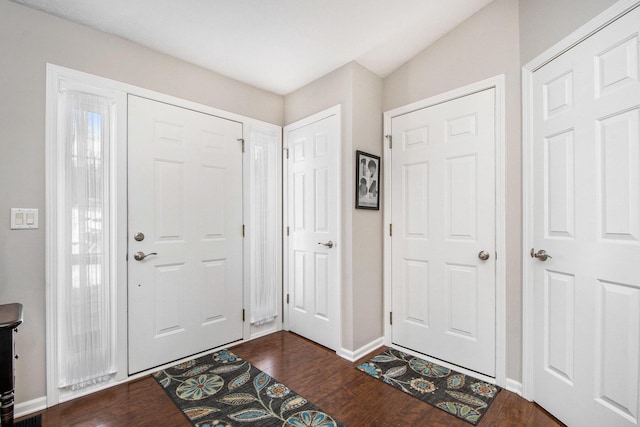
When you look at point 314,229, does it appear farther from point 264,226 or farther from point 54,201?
point 54,201

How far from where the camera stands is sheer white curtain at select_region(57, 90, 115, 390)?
6.26 feet

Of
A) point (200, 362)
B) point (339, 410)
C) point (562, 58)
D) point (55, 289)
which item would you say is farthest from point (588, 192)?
point (55, 289)

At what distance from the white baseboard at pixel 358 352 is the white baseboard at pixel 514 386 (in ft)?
3.33

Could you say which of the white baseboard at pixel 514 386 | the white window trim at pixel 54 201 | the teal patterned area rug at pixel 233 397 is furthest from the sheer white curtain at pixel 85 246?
the white baseboard at pixel 514 386

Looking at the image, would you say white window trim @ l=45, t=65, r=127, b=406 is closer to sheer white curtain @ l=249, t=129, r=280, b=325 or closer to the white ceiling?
the white ceiling

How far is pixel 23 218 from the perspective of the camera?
1.78 metres

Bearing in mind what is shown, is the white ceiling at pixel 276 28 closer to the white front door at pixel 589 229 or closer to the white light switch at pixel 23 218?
the white front door at pixel 589 229

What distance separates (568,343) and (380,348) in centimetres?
141

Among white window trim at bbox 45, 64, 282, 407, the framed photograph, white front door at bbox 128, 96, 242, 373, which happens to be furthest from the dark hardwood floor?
the framed photograph

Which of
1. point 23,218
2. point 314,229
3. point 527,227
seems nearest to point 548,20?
point 527,227

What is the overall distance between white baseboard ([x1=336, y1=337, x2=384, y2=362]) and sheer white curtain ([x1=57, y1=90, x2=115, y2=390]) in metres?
1.70

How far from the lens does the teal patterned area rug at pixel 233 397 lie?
173cm

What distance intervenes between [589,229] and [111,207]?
296cm

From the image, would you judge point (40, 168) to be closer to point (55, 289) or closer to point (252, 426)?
point (55, 289)
